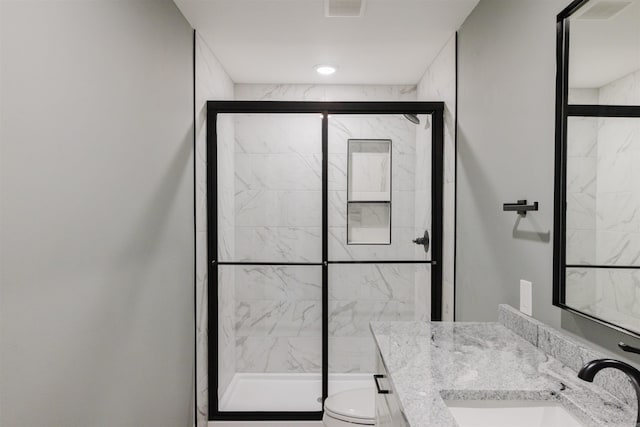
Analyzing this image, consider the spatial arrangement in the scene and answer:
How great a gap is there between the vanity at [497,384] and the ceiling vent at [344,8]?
5.39 feet

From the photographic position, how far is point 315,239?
2859 mm

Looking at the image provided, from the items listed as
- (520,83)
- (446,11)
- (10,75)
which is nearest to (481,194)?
(520,83)

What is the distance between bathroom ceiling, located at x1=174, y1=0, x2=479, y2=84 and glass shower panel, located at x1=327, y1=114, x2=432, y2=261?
20.6 inches

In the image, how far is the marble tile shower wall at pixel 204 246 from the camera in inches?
106

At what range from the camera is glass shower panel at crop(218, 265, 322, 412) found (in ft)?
9.45

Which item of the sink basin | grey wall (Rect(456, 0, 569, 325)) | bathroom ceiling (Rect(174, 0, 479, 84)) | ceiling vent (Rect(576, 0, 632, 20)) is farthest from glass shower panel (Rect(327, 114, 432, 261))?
the sink basin

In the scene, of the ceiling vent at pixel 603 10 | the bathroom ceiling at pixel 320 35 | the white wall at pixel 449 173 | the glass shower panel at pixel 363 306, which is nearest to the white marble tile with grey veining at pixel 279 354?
the glass shower panel at pixel 363 306

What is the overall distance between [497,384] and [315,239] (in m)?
1.78

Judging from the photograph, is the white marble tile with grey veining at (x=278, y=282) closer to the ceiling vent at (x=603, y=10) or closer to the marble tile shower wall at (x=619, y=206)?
the marble tile shower wall at (x=619, y=206)

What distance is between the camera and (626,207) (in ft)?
3.75

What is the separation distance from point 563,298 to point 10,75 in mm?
1690

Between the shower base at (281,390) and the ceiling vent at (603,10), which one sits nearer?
the ceiling vent at (603,10)

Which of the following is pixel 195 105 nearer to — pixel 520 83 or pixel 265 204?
pixel 265 204

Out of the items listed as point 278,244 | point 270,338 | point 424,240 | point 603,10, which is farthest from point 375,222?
point 603,10
